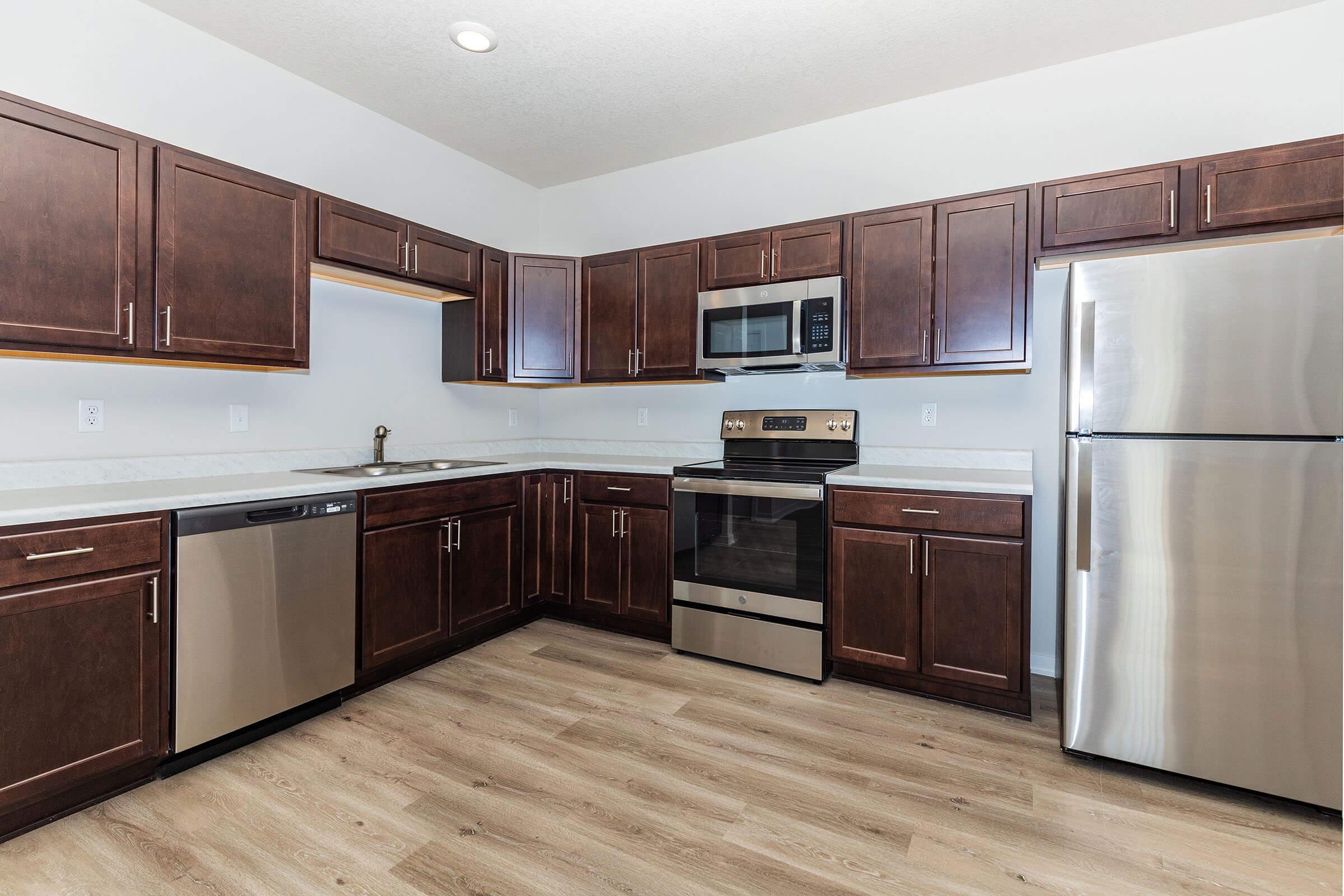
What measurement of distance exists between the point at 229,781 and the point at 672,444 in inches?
103

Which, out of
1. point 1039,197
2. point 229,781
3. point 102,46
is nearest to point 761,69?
point 1039,197

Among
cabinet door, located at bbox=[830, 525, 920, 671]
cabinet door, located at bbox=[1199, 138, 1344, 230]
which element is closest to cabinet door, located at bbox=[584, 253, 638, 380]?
cabinet door, located at bbox=[830, 525, 920, 671]

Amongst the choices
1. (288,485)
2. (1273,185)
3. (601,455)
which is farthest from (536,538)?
(1273,185)

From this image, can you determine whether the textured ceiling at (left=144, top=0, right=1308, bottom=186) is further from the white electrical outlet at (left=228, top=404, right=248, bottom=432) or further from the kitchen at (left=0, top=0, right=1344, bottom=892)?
the white electrical outlet at (left=228, top=404, right=248, bottom=432)

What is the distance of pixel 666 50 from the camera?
8.89 feet

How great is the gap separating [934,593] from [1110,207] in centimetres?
168

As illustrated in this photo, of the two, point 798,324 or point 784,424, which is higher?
point 798,324

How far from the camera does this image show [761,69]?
9.40ft

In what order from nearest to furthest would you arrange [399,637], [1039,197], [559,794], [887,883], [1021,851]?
[887,883]
[1021,851]
[559,794]
[1039,197]
[399,637]

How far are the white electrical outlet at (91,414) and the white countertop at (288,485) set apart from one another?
0.68ft

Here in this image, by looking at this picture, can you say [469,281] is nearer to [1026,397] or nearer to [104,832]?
[104,832]

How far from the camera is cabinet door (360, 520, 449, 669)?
2680 mm

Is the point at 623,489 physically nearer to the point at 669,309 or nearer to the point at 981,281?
the point at 669,309

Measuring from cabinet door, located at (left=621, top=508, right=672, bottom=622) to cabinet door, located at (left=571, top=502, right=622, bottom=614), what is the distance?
48mm
